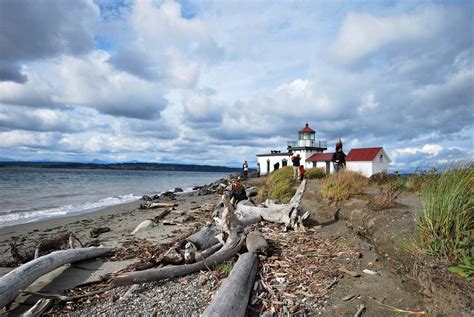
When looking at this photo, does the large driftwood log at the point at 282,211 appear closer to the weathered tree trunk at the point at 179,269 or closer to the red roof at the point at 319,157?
the weathered tree trunk at the point at 179,269

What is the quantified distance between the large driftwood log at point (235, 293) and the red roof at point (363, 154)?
28.9m

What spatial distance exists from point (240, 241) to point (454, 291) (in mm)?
4577

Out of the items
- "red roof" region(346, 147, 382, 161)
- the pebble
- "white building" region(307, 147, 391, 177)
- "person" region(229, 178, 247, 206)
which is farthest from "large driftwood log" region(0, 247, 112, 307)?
"red roof" region(346, 147, 382, 161)

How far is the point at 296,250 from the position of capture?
7820 mm

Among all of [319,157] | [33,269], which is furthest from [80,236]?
[319,157]

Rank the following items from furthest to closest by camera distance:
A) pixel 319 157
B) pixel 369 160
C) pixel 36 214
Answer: pixel 319 157 → pixel 369 160 → pixel 36 214

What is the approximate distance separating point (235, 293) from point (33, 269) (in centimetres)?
429

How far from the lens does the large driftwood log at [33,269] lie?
17.5 ft

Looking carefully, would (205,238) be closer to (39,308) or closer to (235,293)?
(235,293)

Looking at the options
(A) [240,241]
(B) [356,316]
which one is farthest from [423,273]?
(A) [240,241]

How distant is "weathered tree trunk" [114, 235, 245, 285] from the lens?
5856 millimetres

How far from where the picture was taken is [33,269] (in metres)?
6.11

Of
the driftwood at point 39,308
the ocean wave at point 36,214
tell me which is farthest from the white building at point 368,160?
the driftwood at point 39,308

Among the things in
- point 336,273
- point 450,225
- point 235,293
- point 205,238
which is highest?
point 450,225
